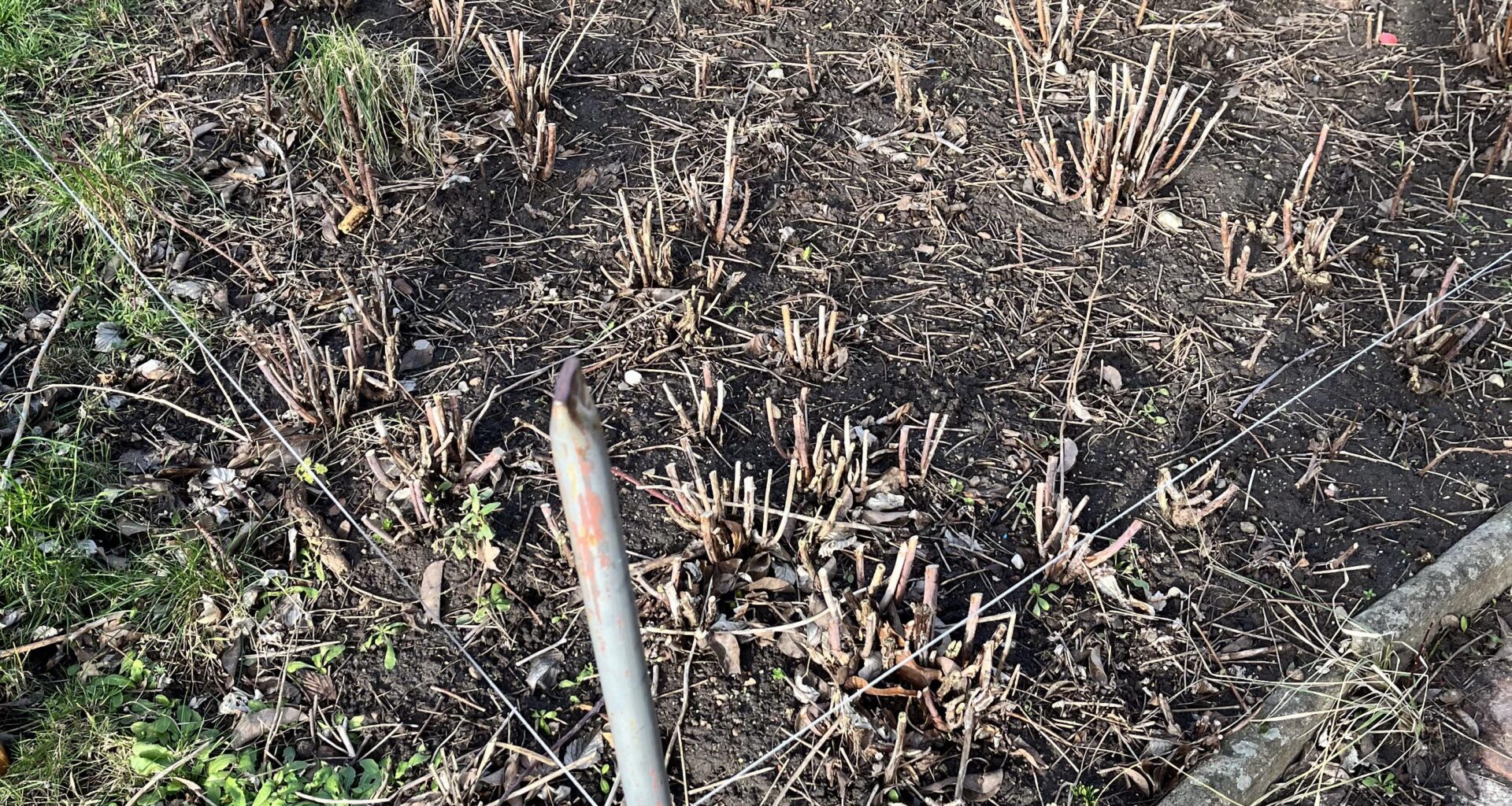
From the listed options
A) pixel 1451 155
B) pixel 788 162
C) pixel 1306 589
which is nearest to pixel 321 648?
pixel 788 162

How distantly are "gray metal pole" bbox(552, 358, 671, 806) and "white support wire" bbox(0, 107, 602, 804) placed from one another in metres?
0.68

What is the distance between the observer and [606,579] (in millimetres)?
1300

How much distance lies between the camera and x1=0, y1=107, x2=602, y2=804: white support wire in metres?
2.24

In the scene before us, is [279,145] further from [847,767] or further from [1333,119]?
[1333,119]

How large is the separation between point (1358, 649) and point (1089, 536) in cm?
Answer: 71

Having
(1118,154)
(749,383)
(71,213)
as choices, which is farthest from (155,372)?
(1118,154)

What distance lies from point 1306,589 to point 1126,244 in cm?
118

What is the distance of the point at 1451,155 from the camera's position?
3533 mm

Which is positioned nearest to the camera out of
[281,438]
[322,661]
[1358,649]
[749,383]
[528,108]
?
[322,661]

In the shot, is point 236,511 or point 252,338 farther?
point 252,338

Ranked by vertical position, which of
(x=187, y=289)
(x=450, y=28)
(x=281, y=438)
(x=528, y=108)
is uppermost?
(x=450, y=28)

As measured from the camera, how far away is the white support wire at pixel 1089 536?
86.4 inches

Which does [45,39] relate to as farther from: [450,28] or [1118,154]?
[1118,154]

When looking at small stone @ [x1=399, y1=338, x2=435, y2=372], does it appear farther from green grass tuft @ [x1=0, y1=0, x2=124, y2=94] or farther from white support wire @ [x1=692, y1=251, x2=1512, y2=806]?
green grass tuft @ [x1=0, y1=0, x2=124, y2=94]
